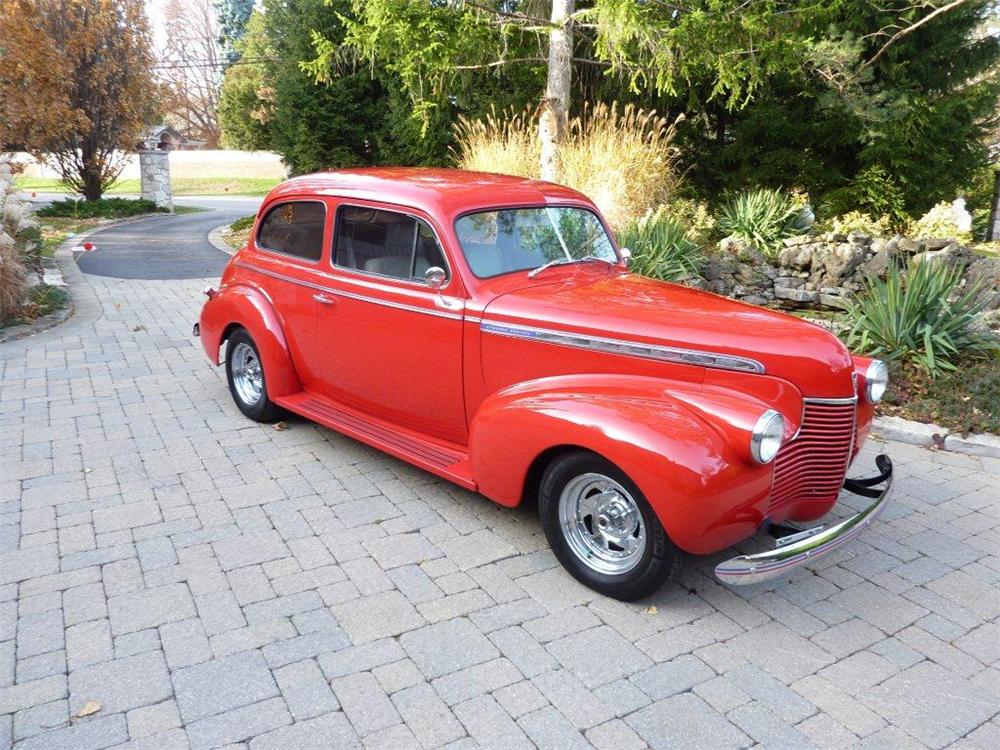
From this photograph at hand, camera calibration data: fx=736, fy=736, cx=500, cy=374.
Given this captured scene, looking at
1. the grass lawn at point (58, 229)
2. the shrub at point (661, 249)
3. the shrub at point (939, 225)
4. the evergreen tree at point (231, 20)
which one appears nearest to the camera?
the shrub at point (661, 249)

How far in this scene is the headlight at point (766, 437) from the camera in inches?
117

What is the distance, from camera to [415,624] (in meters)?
3.23

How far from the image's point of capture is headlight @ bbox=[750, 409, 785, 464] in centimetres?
297

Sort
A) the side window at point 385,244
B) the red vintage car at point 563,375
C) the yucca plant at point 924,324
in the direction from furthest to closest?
the yucca plant at point 924,324, the side window at point 385,244, the red vintage car at point 563,375

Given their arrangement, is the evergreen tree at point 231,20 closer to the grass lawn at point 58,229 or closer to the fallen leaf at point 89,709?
the grass lawn at point 58,229

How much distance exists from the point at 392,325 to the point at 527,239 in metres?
0.94

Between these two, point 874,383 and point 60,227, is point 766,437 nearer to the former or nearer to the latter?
point 874,383

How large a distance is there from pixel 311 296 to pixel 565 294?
1.90 metres

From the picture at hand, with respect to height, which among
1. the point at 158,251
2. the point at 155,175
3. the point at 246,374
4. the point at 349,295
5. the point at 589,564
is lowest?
the point at 589,564

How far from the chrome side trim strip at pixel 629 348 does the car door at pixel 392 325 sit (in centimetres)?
35

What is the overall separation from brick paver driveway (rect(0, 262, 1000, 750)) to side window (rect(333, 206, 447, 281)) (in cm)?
133

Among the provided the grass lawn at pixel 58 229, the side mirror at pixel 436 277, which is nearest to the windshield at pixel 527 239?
the side mirror at pixel 436 277

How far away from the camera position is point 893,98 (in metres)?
11.5

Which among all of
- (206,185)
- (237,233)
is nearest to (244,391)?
(237,233)
